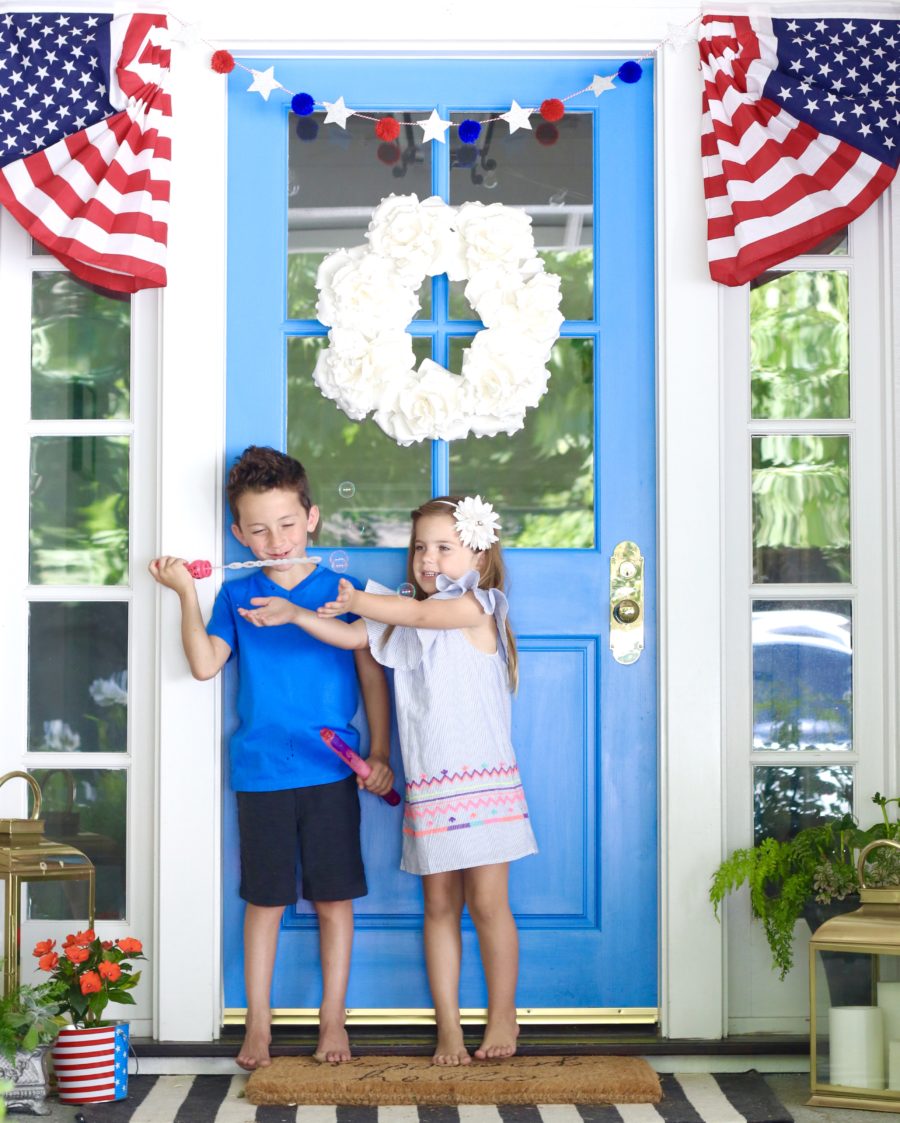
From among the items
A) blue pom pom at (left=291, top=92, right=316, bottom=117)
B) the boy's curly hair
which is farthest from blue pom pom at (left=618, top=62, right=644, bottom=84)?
the boy's curly hair

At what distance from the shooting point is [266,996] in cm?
252

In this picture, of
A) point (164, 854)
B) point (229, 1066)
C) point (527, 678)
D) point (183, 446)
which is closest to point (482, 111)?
point (183, 446)

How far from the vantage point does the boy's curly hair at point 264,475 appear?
8.26 feet

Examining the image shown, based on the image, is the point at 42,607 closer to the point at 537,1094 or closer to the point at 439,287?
the point at 439,287

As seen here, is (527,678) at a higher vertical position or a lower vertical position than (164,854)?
higher

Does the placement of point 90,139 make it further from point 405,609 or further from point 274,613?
point 405,609

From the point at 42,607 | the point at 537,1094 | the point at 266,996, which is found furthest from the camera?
the point at 42,607

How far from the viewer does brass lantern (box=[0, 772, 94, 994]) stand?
2363 millimetres

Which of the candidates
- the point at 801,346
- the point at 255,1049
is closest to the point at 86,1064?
the point at 255,1049

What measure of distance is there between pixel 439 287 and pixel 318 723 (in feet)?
3.08

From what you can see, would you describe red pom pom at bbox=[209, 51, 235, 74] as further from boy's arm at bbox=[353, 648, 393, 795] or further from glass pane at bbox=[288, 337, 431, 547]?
boy's arm at bbox=[353, 648, 393, 795]

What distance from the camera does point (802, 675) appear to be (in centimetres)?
268

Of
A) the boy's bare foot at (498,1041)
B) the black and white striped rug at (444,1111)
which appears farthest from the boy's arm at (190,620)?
the boy's bare foot at (498,1041)

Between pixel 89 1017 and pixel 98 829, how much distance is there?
42 centimetres
